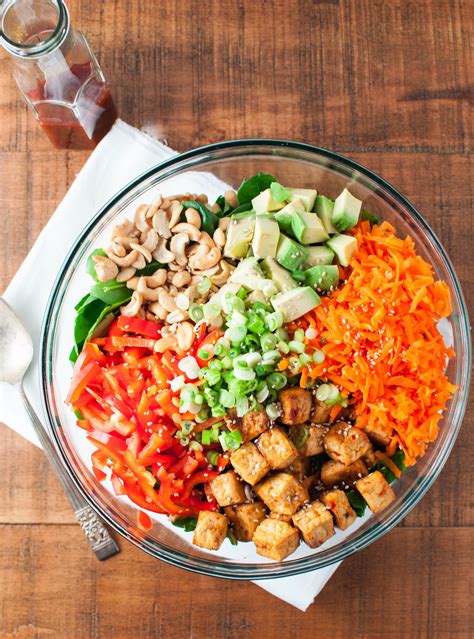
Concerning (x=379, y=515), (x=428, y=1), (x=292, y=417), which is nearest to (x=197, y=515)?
(x=292, y=417)

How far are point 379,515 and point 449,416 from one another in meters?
0.39

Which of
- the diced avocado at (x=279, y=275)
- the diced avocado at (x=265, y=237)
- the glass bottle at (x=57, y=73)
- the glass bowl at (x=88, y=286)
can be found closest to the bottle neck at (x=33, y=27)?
the glass bottle at (x=57, y=73)

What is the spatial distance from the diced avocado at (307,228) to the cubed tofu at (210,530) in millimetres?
854

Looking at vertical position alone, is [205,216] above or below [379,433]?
above

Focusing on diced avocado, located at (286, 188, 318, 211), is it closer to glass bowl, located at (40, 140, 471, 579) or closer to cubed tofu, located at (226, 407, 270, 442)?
glass bowl, located at (40, 140, 471, 579)

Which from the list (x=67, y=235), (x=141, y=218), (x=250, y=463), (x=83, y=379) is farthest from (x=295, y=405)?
(x=67, y=235)

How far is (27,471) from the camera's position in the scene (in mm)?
2393

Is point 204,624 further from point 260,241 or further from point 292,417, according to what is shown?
point 260,241

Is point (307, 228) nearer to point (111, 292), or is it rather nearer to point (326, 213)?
point (326, 213)

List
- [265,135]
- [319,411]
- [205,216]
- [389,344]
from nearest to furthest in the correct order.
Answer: [389,344] < [319,411] < [205,216] < [265,135]

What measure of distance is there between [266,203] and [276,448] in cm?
74

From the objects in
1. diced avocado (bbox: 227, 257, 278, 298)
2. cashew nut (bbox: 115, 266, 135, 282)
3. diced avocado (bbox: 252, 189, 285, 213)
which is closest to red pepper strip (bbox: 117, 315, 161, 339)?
cashew nut (bbox: 115, 266, 135, 282)

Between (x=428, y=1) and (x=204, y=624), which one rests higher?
(x=428, y=1)

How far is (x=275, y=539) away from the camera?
1.94 metres
